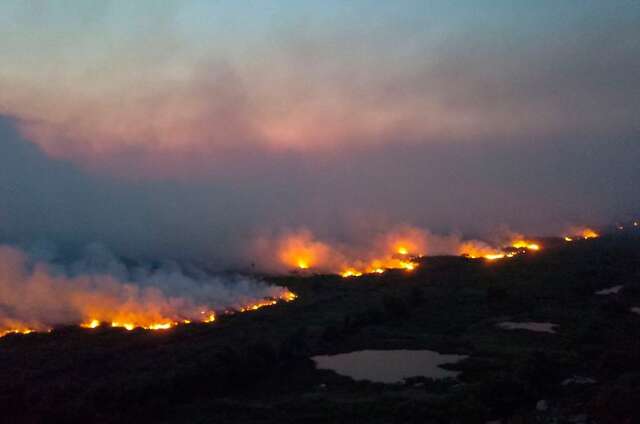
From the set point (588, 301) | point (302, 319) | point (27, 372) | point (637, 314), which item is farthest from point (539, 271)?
point (27, 372)

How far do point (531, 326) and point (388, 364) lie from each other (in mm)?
18504

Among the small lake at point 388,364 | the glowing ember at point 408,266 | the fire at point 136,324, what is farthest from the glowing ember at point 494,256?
the small lake at point 388,364

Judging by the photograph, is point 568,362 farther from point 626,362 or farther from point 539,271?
point 539,271

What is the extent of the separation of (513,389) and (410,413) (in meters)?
6.99

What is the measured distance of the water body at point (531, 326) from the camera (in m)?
57.9

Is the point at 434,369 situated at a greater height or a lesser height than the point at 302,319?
lesser

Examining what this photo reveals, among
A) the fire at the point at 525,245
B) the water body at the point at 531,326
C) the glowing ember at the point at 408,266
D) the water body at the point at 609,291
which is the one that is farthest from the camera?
the fire at the point at 525,245

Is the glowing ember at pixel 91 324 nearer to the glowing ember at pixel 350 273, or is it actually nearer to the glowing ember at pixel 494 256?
the glowing ember at pixel 350 273

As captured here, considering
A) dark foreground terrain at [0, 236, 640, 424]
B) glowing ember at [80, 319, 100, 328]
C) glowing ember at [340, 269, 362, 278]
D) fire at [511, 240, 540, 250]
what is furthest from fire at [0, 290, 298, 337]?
fire at [511, 240, 540, 250]

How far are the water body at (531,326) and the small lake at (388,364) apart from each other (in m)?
11.7

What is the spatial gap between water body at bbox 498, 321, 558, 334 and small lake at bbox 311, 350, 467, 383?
11.7 m

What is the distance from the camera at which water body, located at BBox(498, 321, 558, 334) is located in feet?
190

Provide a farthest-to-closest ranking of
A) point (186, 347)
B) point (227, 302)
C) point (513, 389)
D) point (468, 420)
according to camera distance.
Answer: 1. point (227, 302)
2. point (186, 347)
3. point (513, 389)
4. point (468, 420)

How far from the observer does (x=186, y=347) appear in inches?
2037
